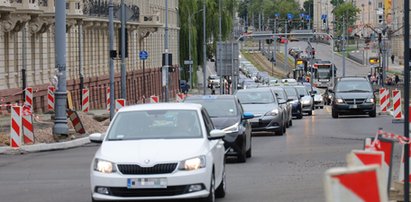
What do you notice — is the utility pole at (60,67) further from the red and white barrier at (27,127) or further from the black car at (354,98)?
the black car at (354,98)

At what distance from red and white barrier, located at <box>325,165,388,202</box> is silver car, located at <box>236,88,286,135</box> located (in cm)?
2431

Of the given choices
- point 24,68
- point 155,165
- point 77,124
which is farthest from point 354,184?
point 24,68

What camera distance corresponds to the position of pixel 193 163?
13.7m

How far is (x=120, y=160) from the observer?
13.6 metres

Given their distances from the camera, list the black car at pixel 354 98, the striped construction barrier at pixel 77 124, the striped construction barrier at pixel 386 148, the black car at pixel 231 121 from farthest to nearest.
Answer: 1. the black car at pixel 354 98
2. the striped construction barrier at pixel 77 124
3. the black car at pixel 231 121
4. the striped construction barrier at pixel 386 148

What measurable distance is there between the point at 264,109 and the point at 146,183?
18540mm

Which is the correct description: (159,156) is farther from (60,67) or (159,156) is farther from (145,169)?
(60,67)

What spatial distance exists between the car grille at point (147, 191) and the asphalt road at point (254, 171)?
1.85m

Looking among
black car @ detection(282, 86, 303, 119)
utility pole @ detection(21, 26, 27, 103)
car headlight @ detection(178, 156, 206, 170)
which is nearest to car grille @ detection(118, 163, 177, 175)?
car headlight @ detection(178, 156, 206, 170)

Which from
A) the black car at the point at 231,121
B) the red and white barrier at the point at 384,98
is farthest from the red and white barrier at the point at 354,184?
the red and white barrier at the point at 384,98

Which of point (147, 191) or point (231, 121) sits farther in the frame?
point (231, 121)

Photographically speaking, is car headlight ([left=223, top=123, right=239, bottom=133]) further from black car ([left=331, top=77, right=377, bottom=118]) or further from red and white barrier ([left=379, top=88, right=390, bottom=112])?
red and white barrier ([left=379, top=88, right=390, bottom=112])

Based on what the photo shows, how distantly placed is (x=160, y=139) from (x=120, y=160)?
1045 millimetres

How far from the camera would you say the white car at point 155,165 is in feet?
44.3
